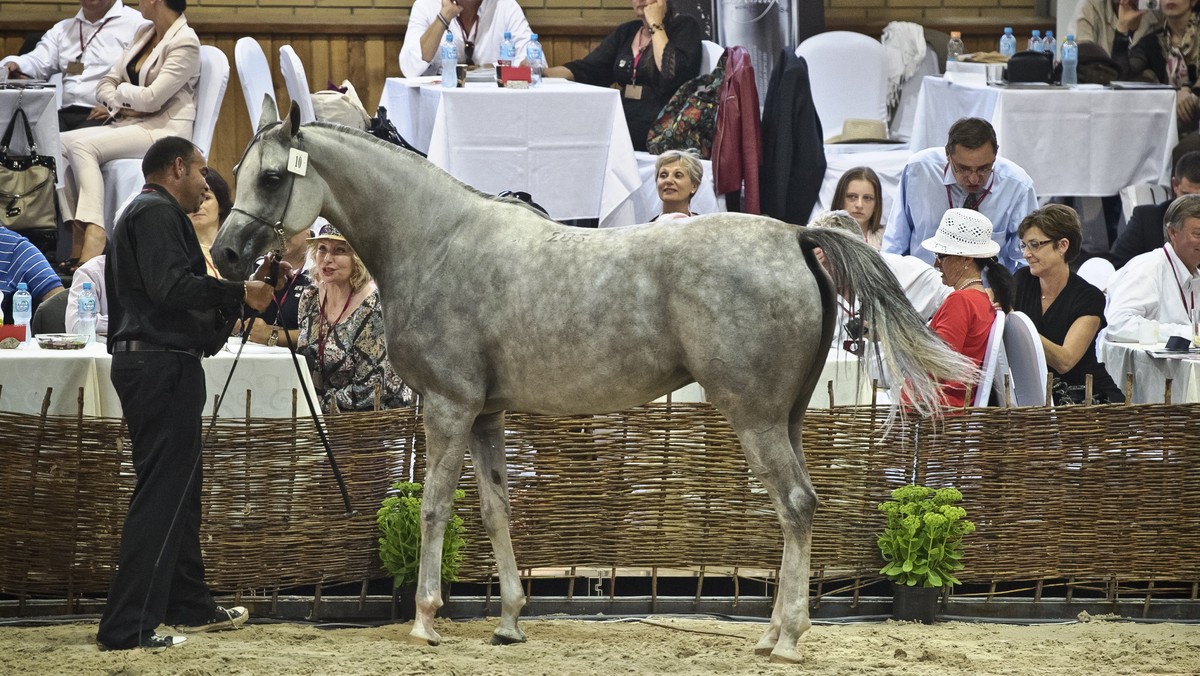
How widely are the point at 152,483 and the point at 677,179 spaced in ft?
13.4

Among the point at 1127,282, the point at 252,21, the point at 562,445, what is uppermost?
the point at 252,21

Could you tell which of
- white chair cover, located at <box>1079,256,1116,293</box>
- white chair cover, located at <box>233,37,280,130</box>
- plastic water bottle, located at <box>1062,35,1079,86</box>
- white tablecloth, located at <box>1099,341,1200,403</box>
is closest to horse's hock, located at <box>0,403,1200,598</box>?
white tablecloth, located at <box>1099,341,1200,403</box>

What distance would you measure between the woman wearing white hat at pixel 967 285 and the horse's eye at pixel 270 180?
2.72 meters

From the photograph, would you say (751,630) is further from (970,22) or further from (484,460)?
(970,22)

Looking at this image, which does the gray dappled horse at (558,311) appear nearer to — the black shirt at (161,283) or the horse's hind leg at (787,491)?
the horse's hind leg at (787,491)

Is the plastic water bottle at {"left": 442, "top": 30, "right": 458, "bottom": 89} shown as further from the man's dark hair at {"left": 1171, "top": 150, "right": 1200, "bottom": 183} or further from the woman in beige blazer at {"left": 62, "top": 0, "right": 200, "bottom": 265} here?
the man's dark hair at {"left": 1171, "top": 150, "right": 1200, "bottom": 183}

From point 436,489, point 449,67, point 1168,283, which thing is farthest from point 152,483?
point 1168,283

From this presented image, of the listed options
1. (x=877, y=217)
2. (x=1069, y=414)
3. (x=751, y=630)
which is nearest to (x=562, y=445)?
(x=751, y=630)

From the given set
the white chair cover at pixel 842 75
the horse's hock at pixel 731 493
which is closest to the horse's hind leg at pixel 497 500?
the horse's hock at pixel 731 493

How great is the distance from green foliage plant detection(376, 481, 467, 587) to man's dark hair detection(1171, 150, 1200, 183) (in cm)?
538

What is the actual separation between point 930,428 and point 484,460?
70.5 inches

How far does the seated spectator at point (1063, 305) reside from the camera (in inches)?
270

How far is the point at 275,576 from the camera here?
5613 mm

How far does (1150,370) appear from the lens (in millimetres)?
6922
